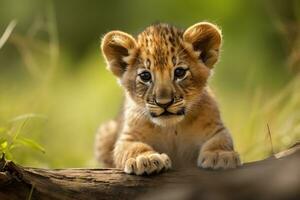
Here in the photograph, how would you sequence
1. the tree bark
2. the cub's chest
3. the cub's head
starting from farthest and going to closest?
1. the cub's chest
2. the cub's head
3. the tree bark

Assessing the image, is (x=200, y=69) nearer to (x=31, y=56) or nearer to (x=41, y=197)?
(x=41, y=197)

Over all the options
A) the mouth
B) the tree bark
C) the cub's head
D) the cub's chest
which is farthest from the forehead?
the tree bark

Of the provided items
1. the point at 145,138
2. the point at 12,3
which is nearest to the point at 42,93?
the point at 145,138

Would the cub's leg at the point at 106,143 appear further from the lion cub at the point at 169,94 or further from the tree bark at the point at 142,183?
the tree bark at the point at 142,183

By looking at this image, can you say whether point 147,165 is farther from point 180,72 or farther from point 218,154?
point 180,72

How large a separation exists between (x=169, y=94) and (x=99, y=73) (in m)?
6.93

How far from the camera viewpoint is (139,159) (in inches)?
189

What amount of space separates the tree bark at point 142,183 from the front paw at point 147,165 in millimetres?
42

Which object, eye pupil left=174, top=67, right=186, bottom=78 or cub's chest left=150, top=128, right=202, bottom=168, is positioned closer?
eye pupil left=174, top=67, right=186, bottom=78

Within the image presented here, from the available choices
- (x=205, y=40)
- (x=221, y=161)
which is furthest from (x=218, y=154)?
(x=205, y=40)

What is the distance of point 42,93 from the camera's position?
8.03m

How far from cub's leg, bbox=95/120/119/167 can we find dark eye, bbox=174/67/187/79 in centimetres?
107

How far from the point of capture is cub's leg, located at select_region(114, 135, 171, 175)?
4.68 meters

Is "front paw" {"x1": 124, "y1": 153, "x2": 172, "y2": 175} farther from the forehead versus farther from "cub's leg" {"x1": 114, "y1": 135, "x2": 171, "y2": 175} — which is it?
the forehead
